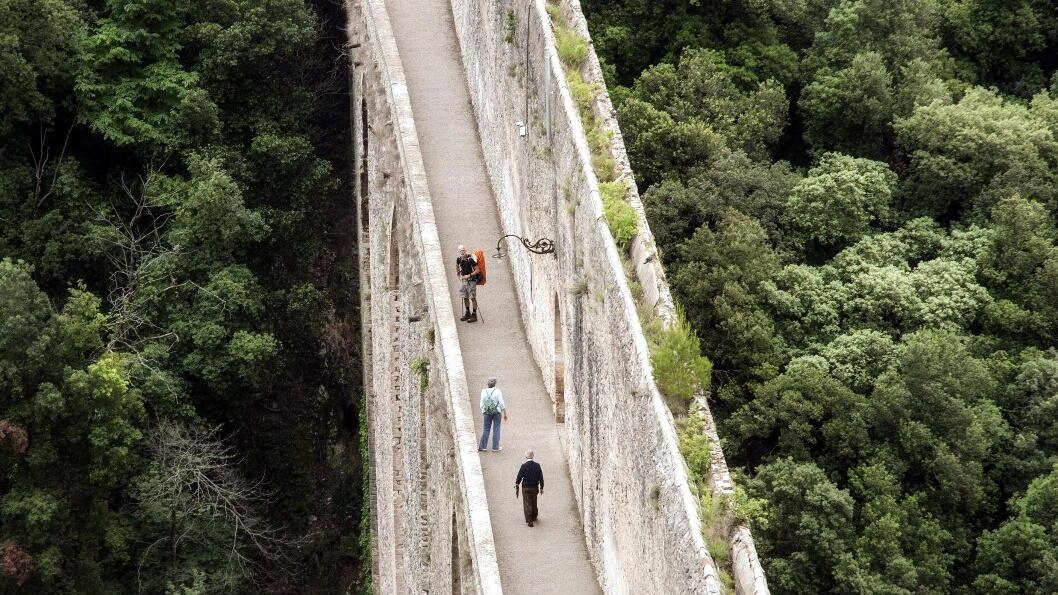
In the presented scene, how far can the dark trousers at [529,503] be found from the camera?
1927 cm

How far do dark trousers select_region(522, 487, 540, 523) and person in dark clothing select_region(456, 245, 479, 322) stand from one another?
14.3 ft

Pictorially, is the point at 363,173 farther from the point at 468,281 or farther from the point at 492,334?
the point at 492,334

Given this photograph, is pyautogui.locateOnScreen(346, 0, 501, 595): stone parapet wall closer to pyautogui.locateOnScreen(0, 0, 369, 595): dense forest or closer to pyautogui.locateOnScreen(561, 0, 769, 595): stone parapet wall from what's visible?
pyautogui.locateOnScreen(0, 0, 369, 595): dense forest

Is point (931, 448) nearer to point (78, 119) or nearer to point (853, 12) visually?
point (853, 12)

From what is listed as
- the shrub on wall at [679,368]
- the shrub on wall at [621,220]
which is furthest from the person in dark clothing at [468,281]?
the shrub on wall at [679,368]

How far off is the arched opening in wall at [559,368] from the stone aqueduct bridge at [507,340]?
0.03 m

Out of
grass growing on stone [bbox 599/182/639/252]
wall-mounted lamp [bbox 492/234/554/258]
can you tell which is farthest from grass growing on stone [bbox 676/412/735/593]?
wall-mounted lamp [bbox 492/234/554/258]

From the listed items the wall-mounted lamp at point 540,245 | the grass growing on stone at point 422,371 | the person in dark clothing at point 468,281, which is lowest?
the grass growing on stone at point 422,371

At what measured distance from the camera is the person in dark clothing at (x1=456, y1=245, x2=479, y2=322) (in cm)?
2262

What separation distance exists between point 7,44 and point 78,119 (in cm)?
226

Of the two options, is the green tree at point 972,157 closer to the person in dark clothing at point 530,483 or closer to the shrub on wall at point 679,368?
the person in dark clothing at point 530,483

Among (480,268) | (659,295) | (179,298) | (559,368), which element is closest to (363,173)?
(179,298)

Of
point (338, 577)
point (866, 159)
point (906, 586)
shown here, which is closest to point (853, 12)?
point (866, 159)

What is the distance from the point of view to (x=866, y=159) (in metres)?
33.3
